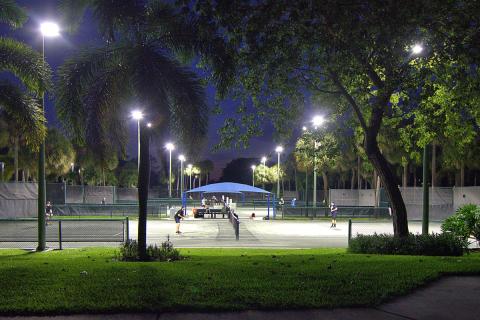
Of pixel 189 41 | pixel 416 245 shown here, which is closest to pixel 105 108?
pixel 189 41

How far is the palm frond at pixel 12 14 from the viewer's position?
16094mm

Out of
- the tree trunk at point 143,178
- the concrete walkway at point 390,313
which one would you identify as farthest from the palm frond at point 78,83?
the concrete walkway at point 390,313

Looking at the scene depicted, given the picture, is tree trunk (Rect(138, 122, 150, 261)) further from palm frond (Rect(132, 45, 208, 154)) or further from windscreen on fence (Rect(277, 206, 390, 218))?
windscreen on fence (Rect(277, 206, 390, 218))

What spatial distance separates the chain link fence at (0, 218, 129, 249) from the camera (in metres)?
19.8

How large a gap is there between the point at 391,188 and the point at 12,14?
1292 cm

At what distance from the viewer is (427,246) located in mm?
14234

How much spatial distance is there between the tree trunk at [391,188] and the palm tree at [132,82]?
18.5 feet

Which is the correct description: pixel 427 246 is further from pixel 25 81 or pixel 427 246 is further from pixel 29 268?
pixel 25 81

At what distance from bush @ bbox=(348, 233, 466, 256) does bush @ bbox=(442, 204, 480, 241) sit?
488 millimetres

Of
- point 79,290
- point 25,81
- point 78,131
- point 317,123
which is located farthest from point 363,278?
point 25,81

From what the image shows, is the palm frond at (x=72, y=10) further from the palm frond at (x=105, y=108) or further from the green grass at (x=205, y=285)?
the green grass at (x=205, y=285)

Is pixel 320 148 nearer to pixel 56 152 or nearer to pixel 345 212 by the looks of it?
pixel 345 212

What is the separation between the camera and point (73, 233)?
1981 centimetres

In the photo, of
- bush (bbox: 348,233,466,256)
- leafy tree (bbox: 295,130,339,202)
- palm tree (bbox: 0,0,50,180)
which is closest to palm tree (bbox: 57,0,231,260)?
palm tree (bbox: 0,0,50,180)
